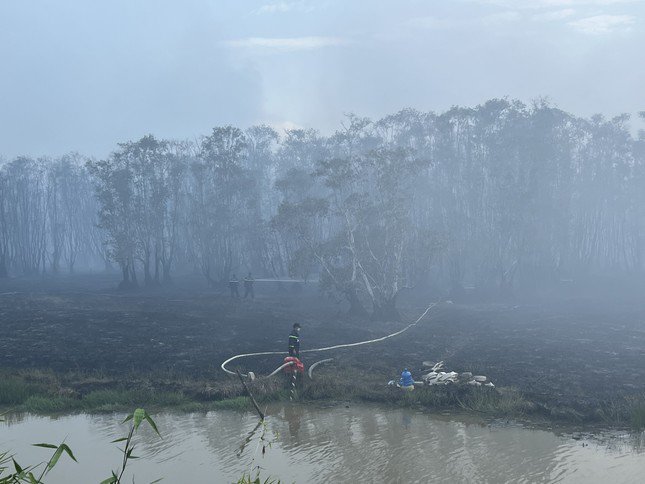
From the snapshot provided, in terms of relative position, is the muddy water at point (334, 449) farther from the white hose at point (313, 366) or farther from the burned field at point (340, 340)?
the white hose at point (313, 366)

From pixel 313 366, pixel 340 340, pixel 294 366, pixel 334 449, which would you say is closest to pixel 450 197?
pixel 340 340

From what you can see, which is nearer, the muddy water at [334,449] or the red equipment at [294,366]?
the muddy water at [334,449]

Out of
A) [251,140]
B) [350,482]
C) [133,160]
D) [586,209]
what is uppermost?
[251,140]

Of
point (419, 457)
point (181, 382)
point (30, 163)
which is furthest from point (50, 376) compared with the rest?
point (30, 163)

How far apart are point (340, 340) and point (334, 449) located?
1735 cm

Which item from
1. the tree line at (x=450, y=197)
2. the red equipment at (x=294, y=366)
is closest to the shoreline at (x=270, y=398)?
the red equipment at (x=294, y=366)

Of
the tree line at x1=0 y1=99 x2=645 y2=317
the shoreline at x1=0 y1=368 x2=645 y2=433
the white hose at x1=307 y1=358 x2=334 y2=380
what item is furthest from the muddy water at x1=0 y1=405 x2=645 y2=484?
the tree line at x1=0 y1=99 x2=645 y2=317

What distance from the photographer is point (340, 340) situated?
32.4 meters

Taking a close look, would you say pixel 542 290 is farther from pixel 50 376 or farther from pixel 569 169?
pixel 50 376

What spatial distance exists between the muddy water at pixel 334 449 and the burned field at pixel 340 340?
2.54 meters

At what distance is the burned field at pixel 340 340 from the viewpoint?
22.6 metres

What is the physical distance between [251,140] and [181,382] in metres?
66.7

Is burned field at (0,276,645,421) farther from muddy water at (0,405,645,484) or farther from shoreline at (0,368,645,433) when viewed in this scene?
muddy water at (0,405,645,484)

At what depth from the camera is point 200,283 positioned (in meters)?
70.2
